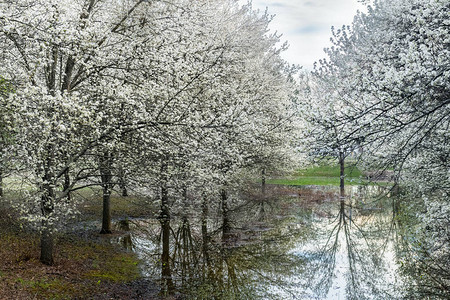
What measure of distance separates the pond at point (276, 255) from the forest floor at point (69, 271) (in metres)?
0.83

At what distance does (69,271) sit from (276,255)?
26.8 ft

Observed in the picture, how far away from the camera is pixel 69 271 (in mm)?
11727

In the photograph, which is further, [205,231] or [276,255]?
[205,231]

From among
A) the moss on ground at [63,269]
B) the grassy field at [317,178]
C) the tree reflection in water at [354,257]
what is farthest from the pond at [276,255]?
the grassy field at [317,178]

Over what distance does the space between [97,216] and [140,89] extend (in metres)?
13.5

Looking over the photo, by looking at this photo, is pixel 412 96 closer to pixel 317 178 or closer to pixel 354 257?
pixel 354 257

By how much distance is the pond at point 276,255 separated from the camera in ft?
39.9

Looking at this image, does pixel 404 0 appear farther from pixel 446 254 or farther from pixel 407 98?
pixel 446 254

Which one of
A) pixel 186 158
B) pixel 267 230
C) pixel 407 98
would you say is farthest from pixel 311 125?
pixel 267 230

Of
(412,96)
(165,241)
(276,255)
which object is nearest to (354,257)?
(276,255)

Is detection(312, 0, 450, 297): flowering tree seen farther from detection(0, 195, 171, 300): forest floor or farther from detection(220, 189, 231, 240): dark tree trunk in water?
detection(220, 189, 231, 240): dark tree trunk in water

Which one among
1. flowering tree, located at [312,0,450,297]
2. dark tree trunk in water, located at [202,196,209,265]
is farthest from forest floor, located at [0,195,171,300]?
flowering tree, located at [312,0,450,297]

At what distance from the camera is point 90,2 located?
12594 millimetres

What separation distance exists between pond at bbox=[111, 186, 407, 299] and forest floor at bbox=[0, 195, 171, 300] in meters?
0.83
